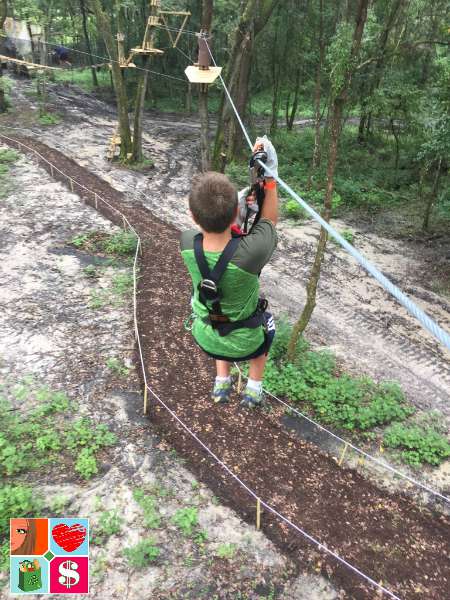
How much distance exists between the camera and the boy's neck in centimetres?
247

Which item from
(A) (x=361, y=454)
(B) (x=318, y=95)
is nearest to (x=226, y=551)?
(A) (x=361, y=454)

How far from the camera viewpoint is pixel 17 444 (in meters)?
4.63

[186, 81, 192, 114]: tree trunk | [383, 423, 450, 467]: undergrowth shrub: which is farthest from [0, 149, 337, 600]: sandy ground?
[186, 81, 192, 114]: tree trunk

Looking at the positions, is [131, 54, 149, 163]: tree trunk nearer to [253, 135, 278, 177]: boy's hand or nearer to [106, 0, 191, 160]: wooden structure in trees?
[106, 0, 191, 160]: wooden structure in trees

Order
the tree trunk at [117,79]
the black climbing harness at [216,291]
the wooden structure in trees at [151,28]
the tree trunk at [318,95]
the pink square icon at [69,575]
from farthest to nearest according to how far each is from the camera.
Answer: the tree trunk at [318,95] < the tree trunk at [117,79] < the wooden structure in trees at [151,28] < the pink square icon at [69,575] < the black climbing harness at [216,291]

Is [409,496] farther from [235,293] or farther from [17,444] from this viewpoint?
[17,444]

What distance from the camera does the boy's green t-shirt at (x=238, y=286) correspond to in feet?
8.10

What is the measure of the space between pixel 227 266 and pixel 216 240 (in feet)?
0.56

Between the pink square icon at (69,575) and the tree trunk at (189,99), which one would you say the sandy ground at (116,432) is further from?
the tree trunk at (189,99)

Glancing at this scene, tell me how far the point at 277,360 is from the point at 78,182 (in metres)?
10.2

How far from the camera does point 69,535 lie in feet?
12.6

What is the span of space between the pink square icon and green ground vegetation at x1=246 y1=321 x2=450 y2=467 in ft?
10.5

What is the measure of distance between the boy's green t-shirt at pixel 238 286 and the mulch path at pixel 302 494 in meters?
2.20

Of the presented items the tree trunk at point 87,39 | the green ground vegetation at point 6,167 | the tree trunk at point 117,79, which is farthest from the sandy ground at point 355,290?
the tree trunk at point 87,39
